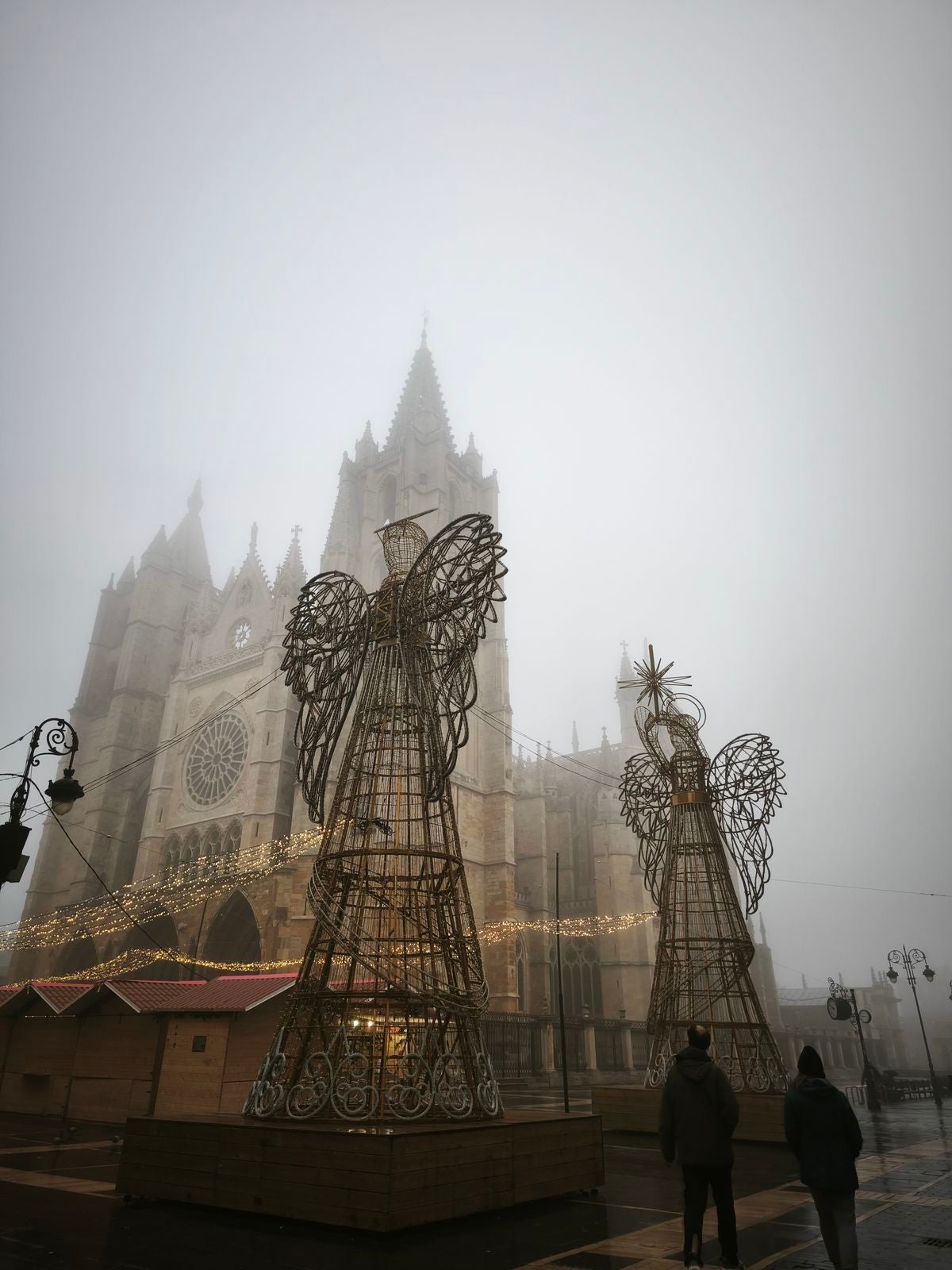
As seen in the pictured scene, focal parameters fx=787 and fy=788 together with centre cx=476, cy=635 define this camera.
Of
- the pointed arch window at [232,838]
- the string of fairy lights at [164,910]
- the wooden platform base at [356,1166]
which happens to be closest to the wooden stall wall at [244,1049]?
the wooden platform base at [356,1166]

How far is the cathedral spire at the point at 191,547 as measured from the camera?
146 ft

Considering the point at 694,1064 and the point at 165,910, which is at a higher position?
the point at 165,910

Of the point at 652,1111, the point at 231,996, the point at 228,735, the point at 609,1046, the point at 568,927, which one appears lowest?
the point at 652,1111

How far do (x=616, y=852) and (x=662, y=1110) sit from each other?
3354 centimetres

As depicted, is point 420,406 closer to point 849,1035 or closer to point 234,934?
point 234,934

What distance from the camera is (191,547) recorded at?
46.0 m

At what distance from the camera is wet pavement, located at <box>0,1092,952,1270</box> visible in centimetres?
474

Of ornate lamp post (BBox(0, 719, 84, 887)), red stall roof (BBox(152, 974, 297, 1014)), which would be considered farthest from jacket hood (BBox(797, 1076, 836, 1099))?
red stall roof (BBox(152, 974, 297, 1014))

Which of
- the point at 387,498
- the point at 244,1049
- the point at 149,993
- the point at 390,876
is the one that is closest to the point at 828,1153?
the point at 390,876

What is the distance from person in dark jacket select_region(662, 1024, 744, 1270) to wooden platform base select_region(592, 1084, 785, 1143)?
249 inches

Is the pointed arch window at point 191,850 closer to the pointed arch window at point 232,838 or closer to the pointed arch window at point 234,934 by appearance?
the pointed arch window at point 232,838

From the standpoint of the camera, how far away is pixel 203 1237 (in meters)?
5.25

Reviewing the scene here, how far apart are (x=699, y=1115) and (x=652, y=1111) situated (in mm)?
8357

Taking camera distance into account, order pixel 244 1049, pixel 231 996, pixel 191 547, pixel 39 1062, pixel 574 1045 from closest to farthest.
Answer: pixel 244 1049 < pixel 231 996 < pixel 39 1062 < pixel 574 1045 < pixel 191 547
